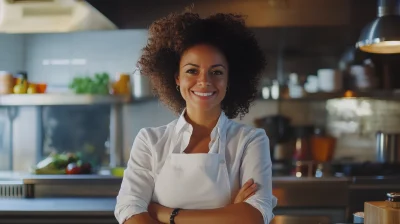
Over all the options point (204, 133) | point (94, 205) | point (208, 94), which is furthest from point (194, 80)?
point (94, 205)

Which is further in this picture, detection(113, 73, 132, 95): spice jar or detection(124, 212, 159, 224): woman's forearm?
detection(113, 73, 132, 95): spice jar

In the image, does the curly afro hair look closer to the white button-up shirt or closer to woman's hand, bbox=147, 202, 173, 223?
the white button-up shirt

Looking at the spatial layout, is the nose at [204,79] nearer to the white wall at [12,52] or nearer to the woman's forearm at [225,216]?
the woman's forearm at [225,216]

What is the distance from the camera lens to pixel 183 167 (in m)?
1.46

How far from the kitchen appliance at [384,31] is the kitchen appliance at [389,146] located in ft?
4.92

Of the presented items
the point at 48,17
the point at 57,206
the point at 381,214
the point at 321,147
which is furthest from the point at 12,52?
the point at 381,214

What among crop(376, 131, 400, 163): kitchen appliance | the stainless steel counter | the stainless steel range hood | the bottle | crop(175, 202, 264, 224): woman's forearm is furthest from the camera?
the bottle

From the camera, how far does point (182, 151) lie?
4.88 ft

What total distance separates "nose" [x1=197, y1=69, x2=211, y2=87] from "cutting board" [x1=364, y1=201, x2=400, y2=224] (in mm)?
547

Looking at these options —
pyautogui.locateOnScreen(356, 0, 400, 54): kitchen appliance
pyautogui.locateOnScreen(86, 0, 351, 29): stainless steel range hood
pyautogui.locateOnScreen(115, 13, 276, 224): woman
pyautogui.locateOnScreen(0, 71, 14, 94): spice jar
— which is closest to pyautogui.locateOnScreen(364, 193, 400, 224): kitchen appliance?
pyautogui.locateOnScreen(115, 13, 276, 224): woman

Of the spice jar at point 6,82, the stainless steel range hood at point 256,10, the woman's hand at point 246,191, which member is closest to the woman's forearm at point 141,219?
the woman's hand at point 246,191

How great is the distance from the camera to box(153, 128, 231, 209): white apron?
4.68ft

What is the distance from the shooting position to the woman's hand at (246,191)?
4.59 ft

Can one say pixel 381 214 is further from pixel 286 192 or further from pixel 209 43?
pixel 286 192
